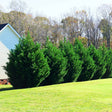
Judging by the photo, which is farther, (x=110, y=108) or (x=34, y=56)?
(x=34, y=56)

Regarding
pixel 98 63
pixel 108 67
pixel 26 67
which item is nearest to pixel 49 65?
pixel 26 67

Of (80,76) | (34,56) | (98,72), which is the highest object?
(34,56)

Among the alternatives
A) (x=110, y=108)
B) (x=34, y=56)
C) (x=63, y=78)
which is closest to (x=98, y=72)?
(x=63, y=78)

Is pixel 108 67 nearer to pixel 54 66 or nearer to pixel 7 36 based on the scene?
pixel 54 66

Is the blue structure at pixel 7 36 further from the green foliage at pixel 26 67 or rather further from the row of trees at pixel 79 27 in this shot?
the row of trees at pixel 79 27

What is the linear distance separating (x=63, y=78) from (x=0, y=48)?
8143mm

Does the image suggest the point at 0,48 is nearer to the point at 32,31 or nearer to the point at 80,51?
the point at 80,51

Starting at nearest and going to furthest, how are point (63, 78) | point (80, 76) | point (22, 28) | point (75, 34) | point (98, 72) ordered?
1. point (63, 78)
2. point (80, 76)
3. point (98, 72)
4. point (22, 28)
5. point (75, 34)

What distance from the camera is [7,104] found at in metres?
9.31

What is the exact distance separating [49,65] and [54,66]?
46 centimetres

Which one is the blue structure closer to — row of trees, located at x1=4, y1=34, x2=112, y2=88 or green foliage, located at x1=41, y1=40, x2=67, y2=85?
row of trees, located at x1=4, y1=34, x2=112, y2=88

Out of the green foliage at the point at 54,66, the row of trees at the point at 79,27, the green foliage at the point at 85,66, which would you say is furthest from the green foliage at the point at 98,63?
the row of trees at the point at 79,27

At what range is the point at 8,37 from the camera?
983 inches

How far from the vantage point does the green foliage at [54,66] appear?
18.6 meters
